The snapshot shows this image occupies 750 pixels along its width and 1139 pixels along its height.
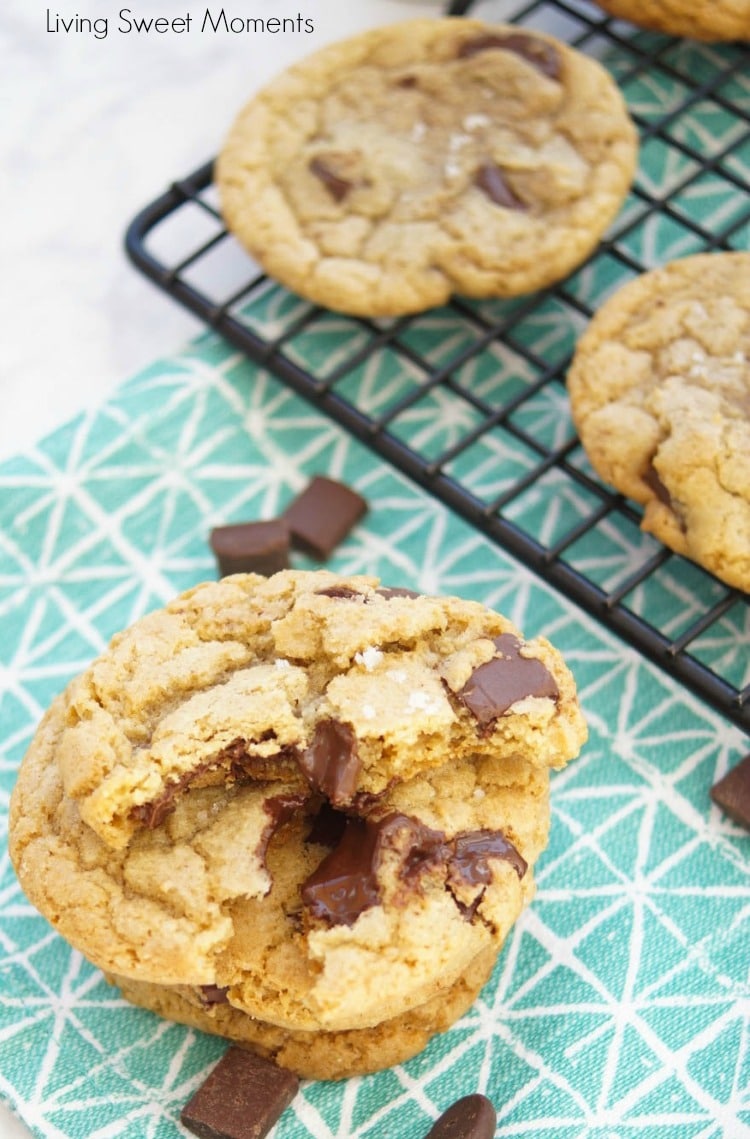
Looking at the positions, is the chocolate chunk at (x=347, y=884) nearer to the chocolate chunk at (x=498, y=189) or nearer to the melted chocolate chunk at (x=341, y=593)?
the melted chocolate chunk at (x=341, y=593)

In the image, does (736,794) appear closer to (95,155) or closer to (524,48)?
(524,48)

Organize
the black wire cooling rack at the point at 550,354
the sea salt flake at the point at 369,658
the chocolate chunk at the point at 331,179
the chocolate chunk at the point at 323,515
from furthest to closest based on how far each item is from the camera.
Result: the chocolate chunk at the point at 331,179 → the chocolate chunk at the point at 323,515 → the black wire cooling rack at the point at 550,354 → the sea salt flake at the point at 369,658

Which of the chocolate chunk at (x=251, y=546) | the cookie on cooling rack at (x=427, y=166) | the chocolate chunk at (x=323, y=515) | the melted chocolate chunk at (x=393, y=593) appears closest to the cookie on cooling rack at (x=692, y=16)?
the cookie on cooling rack at (x=427, y=166)

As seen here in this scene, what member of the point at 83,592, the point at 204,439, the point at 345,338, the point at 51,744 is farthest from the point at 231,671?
the point at 345,338

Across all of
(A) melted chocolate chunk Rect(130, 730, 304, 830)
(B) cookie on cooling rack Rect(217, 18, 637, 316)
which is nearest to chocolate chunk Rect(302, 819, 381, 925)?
(A) melted chocolate chunk Rect(130, 730, 304, 830)

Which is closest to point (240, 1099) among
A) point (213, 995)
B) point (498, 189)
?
point (213, 995)

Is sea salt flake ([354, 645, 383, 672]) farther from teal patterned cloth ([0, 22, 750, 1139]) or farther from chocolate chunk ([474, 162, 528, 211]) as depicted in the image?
chocolate chunk ([474, 162, 528, 211])

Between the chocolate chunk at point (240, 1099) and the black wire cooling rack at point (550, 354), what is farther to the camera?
the black wire cooling rack at point (550, 354)
